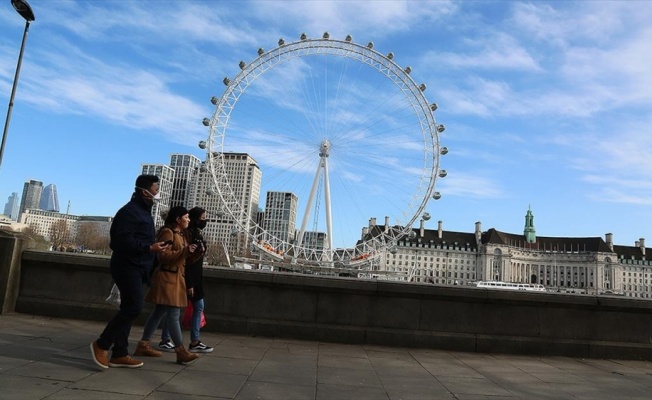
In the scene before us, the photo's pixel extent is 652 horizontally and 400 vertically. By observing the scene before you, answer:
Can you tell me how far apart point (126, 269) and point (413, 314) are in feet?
17.0

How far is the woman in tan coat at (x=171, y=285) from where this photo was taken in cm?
618

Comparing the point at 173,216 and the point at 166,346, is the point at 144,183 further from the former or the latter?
the point at 166,346

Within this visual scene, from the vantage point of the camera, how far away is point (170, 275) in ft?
20.7

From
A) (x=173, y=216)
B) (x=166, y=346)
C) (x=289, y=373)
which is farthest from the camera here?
(x=166, y=346)

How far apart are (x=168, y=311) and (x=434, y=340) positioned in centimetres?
473

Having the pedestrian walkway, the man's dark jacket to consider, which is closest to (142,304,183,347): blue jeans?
the pedestrian walkway

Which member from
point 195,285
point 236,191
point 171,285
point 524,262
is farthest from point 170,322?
point 524,262

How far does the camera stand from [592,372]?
745cm

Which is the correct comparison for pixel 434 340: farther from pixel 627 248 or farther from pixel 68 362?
pixel 627 248

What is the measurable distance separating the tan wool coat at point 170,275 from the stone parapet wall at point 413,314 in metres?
2.60

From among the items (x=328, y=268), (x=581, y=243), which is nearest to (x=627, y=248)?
(x=581, y=243)

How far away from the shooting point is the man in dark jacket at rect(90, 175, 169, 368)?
18.4 feet

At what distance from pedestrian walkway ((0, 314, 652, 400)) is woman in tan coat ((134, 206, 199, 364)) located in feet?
0.90

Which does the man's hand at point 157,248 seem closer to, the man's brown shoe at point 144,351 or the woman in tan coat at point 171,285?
the woman in tan coat at point 171,285
